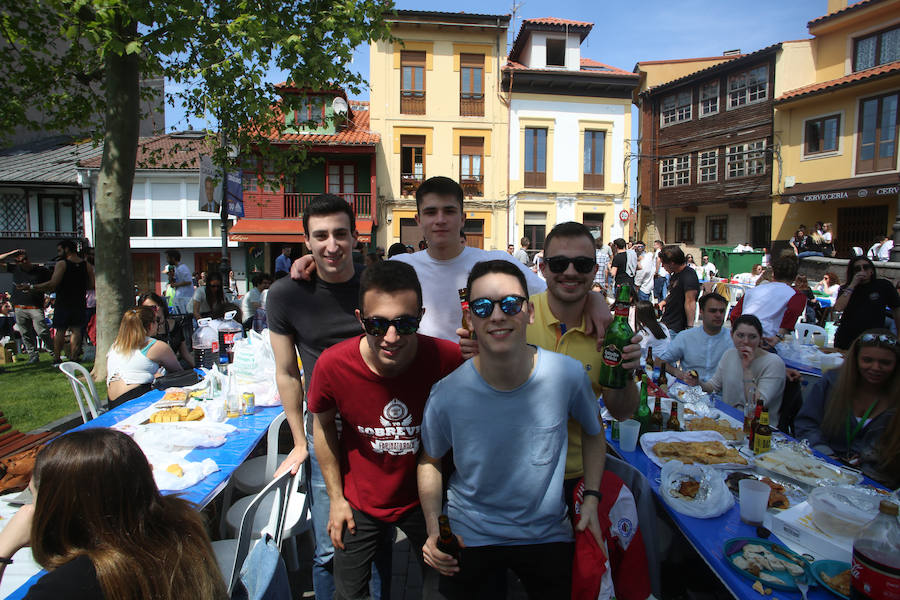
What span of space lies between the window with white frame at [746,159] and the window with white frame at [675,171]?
2.26 meters

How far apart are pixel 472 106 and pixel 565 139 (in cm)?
449

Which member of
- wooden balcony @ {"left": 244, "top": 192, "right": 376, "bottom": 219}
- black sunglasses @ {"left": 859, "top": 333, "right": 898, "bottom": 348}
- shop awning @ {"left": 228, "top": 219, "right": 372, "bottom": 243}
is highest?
wooden balcony @ {"left": 244, "top": 192, "right": 376, "bottom": 219}

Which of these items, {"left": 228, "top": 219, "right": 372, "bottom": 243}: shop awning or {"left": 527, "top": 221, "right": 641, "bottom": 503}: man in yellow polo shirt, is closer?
{"left": 527, "top": 221, "right": 641, "bottom": 503}: man in yellow polo shirt

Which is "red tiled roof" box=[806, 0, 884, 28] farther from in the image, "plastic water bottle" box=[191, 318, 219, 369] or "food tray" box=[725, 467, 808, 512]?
"plastic water bottle" box=[191, 318, 219, 369]

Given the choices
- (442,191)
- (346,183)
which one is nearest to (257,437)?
(442,191)

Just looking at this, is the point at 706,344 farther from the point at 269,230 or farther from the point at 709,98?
the point at 709,98

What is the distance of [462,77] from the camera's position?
21125 mm

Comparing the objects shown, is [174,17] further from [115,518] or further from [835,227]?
[835,227]

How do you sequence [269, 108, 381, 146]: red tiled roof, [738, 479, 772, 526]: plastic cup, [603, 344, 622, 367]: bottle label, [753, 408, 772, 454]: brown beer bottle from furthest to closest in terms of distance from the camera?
[269, 108, 381, 146]: red tiled roof → [753, 408, 772, 454]: brown beer bottle → [738, 479, 772, 526]: plastic cup → [603, 344, 622, 367]: bottle label

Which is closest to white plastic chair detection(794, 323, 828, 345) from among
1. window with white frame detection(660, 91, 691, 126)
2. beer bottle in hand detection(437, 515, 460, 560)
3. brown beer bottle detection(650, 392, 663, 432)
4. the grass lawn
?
brown beer bottle detection(650, 392, 663, 432)

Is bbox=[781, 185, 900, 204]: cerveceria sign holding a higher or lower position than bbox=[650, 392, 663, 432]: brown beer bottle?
higher

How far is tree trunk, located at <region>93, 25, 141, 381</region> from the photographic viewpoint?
21.0 ft

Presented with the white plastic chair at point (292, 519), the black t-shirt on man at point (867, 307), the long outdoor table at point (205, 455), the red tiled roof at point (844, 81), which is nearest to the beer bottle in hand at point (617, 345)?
the white plastic chair at point (292, 519)

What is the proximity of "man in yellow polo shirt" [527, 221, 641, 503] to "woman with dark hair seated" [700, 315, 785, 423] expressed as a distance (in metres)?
2.19
